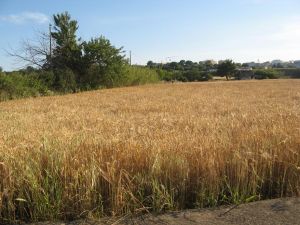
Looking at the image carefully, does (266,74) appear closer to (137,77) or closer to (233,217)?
(137,77)

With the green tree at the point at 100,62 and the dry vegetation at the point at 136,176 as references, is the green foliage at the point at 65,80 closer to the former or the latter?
the green tree at the point at 100,62

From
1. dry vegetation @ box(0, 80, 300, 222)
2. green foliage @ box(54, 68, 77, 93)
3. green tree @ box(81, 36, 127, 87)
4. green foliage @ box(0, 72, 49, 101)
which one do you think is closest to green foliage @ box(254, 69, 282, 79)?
green tree @ box(81, 36, 127, 87)

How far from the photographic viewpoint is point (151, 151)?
4.87 meters

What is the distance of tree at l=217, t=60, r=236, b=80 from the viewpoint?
10662cm

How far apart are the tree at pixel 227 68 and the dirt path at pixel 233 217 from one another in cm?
10466

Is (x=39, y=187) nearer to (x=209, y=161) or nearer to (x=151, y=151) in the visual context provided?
(x=151, y=151)

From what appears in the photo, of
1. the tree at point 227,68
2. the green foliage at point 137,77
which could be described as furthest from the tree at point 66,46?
the tree at point 227,68

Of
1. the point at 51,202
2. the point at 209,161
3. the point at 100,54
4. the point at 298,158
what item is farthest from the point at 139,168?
the point at 100,54

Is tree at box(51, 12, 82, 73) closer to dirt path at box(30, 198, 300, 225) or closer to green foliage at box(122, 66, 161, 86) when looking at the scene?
green foliage at box(122, 66, 161, 86)

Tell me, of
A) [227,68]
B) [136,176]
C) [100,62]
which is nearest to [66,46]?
[100,62]

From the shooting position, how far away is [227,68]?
107062 mm

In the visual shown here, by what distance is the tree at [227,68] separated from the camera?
350 ft

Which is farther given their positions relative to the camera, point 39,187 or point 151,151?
point 151,151

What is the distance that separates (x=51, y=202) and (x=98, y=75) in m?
41.0
